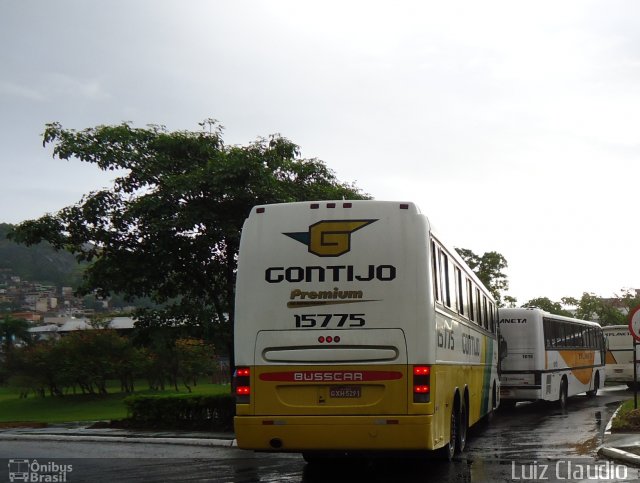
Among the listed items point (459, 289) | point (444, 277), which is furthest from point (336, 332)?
point (459, 289)

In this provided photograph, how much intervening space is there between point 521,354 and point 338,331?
50.1ft

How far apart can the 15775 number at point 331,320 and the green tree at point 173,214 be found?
9.96 m

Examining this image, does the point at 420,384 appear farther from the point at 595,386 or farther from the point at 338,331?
the point at 595,386

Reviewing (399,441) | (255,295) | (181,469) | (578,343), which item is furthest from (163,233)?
(578,343)

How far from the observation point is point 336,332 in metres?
11.5

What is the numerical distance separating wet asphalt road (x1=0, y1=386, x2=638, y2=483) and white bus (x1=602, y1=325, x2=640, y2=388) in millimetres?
20851

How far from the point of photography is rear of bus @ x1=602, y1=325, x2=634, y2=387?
3984 cm

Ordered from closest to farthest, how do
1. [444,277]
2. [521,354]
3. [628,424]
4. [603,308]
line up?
[444,277] → [628,424] → [521,354] → [603,308]

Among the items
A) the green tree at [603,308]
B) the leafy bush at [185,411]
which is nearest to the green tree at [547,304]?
the green tree at [603,308]

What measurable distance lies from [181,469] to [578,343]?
803 inches

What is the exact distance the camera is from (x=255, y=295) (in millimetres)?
11812

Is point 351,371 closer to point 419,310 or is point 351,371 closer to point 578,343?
point 419,310

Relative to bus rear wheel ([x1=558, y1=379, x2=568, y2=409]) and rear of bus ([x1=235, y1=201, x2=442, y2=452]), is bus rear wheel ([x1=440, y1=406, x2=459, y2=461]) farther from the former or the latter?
bus rear wheel ([x1=558, y1=379, x2=568, y2=409])

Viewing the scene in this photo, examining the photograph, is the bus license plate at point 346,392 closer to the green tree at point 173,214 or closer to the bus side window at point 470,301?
the bus side window at point 470,301
